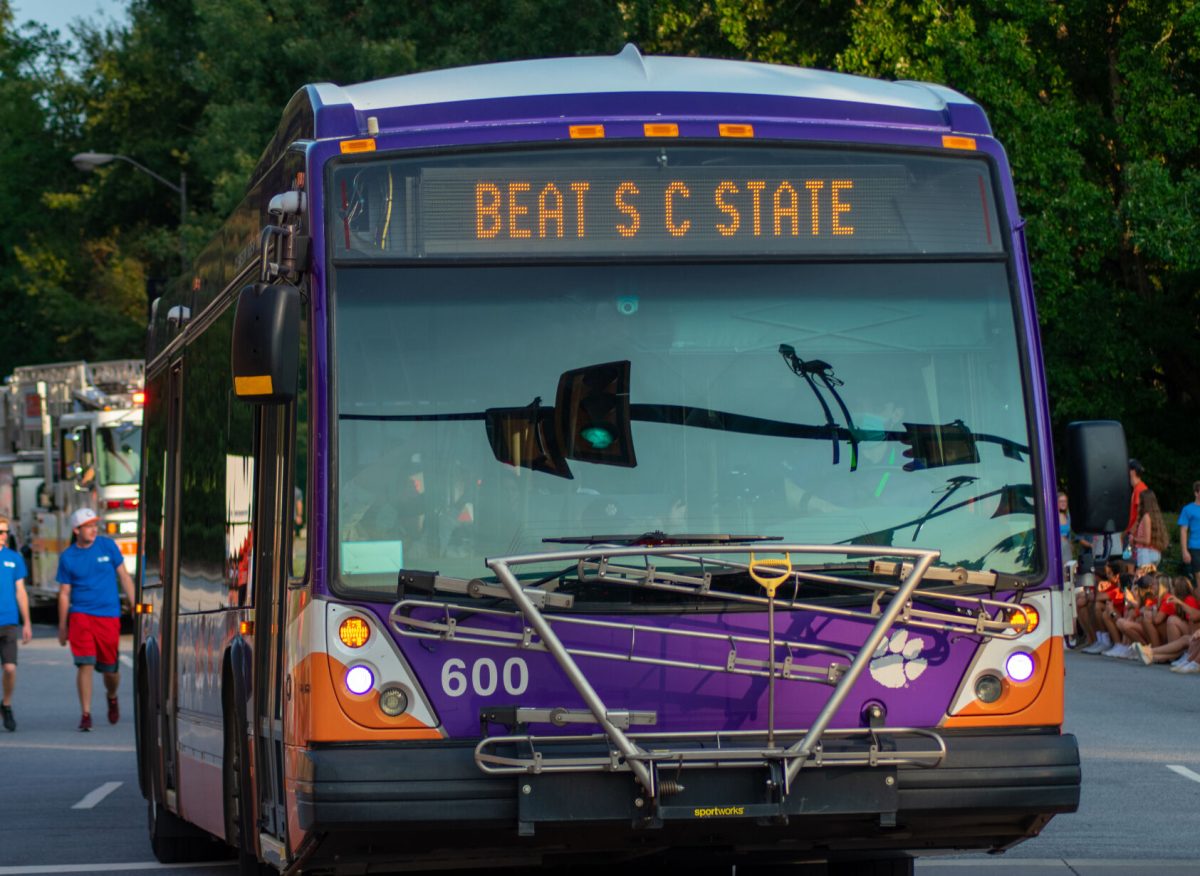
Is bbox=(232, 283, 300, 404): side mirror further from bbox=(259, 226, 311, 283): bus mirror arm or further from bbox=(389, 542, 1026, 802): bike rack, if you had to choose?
bbox=(389, 542, 1026, 802): bike rack

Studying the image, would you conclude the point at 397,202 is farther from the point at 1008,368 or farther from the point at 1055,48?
the point at 1055,48

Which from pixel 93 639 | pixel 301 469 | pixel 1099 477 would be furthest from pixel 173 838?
pixel 93 639

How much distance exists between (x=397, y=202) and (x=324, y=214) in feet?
0.82

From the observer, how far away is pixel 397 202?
7.23m

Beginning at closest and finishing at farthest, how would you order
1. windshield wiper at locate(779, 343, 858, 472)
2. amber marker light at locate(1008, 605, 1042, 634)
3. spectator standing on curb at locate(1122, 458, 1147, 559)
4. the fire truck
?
amber marker light at locate(1008, 605, 1042, 634) → windshield wiper at locate(779, 343, 858, 472) → spectator standing on curb at locate(1122, 458, 1147, 559) → the fire truck

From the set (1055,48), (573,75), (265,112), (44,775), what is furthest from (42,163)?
(573,75)

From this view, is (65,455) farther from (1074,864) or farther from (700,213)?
(700,213)

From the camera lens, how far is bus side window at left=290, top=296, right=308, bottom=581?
7.05m

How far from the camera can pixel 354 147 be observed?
23.6ft

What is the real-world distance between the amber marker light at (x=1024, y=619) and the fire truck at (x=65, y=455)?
71.9 ft

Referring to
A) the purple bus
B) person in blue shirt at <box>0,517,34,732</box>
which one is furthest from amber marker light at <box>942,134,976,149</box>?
person in blue shirt at <box>0,517,34,732</box>

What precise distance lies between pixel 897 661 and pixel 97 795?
8.51m

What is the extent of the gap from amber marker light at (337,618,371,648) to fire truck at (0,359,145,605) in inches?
851

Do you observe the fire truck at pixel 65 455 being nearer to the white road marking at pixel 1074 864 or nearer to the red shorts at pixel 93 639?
the red shorts at pixel 93 639
